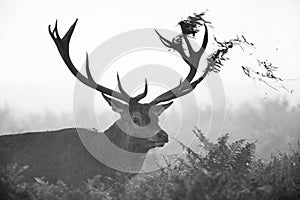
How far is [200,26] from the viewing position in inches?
299

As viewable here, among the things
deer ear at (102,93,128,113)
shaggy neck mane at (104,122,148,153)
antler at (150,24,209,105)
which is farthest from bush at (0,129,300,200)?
deer ear at (102,93,128,113)

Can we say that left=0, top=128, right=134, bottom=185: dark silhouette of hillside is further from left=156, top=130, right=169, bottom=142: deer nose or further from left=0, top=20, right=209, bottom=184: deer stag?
left=156, top=130, right=169, bottom=142: deer nose

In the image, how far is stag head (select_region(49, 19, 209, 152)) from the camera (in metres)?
7.13

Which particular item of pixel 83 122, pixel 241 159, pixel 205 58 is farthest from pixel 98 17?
pixel 241 159

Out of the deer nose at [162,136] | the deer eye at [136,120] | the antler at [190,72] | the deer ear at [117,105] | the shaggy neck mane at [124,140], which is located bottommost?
the shaggy neck mane at [124,140]

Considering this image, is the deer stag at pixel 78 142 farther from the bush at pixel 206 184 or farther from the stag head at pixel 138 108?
the bush at pixel 206 184

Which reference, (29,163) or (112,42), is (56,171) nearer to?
(29,163)

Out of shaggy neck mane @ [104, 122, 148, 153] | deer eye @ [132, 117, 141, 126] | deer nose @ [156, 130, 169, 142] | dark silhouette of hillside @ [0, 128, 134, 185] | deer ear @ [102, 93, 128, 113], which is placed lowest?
dark silhouette of hillside @ [0, 128, 134, 185]

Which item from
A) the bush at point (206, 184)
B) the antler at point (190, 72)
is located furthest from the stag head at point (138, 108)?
the bush at point (206, 184)

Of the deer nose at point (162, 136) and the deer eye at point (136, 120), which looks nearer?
the deer nose at point (162, 136)

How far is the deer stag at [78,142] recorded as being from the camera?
6807 mm

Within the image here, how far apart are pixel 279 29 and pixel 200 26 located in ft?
28.8

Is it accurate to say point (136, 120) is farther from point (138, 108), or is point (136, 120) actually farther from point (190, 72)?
point (190, 72)

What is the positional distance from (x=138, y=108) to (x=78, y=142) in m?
1.16
